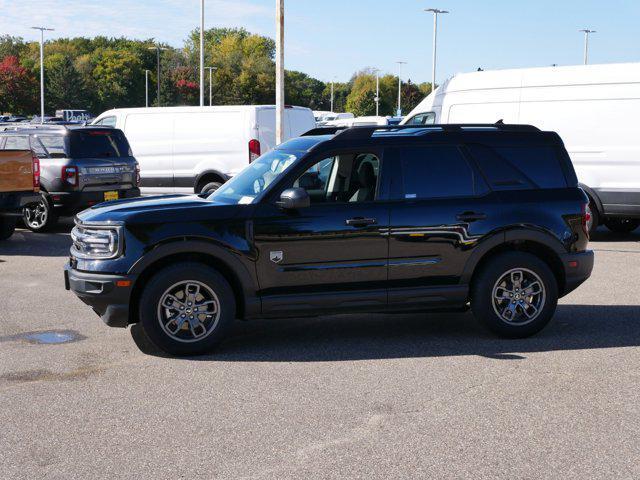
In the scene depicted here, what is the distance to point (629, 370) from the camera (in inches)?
255

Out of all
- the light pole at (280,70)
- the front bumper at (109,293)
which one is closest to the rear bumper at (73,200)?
the light pole at (280,70)

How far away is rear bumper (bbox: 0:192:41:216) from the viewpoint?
13.0 metres

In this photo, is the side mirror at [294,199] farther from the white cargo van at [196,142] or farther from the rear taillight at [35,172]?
the white cargo van at [196,142]

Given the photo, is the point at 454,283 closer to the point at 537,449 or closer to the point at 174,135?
the point at 537,449

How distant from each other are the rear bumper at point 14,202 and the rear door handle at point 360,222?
25.2 feet

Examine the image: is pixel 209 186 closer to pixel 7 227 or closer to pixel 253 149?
pixel 253 149

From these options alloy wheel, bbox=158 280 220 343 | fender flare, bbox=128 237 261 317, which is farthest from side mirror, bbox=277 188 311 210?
alloy wheel, bbox=158 280 220 343

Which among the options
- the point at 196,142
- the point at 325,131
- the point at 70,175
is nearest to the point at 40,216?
the point at 70,175

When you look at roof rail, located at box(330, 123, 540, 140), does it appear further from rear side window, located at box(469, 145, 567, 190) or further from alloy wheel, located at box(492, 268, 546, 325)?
alloy wheel, located at box(492, 268, 546, 325)

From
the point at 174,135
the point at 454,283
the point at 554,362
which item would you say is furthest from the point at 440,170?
the point at 174,135

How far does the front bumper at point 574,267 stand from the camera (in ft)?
24.9

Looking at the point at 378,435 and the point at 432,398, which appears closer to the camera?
the point at 378,435

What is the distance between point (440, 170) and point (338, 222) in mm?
1040

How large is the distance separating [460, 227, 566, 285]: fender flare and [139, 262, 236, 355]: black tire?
6.51 feet
